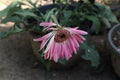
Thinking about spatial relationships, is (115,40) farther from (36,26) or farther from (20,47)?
(20,47)

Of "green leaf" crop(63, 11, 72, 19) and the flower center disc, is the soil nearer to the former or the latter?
"green leaf" crop(63, 11, 72, 19)

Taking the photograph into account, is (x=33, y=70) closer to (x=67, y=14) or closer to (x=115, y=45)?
(x=67, y=14)

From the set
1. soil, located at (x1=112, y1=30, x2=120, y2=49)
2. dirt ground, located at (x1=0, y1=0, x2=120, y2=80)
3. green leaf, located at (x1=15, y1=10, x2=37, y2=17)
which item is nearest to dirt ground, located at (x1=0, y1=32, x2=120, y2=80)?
dirt ground, located at (x1=0, y1=0, x2=120, y2=80)

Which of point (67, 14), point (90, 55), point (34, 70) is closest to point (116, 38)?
point (90, 55)

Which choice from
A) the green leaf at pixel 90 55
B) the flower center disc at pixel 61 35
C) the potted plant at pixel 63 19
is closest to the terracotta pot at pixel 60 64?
the potted plant at pixel 63 19

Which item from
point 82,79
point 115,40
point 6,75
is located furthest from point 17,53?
point 115,40

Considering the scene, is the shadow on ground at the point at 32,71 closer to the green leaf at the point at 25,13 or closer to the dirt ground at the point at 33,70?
the dirt ground at the point at 33,70

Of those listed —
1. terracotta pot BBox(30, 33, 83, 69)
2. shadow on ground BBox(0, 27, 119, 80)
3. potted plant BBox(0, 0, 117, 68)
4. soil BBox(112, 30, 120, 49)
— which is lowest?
shadow on ground BBox(0, 27, 119, 80)
